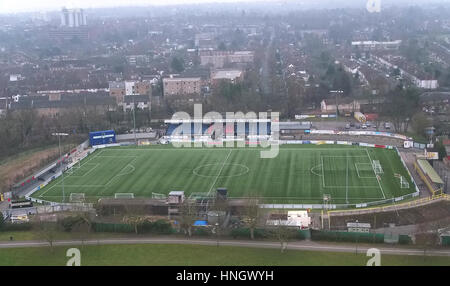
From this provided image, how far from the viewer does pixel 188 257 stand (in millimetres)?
15234

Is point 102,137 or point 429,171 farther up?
point 102,137

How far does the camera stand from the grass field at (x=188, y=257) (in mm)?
14703

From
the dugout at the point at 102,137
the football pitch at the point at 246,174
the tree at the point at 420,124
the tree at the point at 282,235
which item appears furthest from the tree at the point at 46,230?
the tree at the point at 420,124

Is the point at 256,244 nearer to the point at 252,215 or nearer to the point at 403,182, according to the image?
the point at 252,215

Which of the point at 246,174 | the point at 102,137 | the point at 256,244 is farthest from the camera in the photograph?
the point at 102,137

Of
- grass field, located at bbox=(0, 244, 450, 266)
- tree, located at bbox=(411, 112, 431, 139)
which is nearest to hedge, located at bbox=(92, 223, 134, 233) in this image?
grass field, located at bbox=(0, 244, 450, 266)

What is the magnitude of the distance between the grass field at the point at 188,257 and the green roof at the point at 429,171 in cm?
684

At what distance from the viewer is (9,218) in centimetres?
1919

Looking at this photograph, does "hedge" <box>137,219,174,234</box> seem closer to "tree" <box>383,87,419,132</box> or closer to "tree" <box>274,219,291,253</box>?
"tree" <box>274,219,291,253</box>

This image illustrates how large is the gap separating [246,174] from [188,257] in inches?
350

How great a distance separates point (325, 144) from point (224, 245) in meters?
14.1

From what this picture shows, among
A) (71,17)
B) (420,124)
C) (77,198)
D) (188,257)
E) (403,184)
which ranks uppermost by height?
(71,17)

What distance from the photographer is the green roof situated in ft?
68.8

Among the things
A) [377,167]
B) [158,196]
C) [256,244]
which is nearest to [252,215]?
[256,244]
